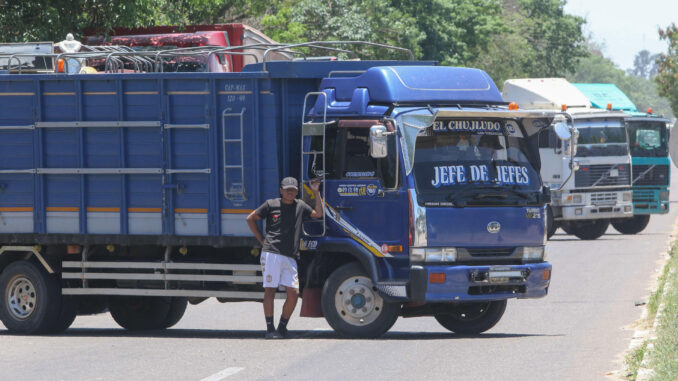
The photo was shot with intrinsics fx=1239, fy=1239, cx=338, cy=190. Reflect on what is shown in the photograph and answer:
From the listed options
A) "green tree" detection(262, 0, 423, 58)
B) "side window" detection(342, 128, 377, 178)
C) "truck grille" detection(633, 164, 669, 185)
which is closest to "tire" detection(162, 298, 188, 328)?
"side window" detection(342, 128, 377, 178)

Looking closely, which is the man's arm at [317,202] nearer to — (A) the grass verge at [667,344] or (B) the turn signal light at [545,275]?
(B) the turn signal light at [545,275]

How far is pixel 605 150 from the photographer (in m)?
29.3

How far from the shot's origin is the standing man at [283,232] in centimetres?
1291

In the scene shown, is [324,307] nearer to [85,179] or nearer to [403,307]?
[403,307]

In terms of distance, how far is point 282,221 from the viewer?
1293cm

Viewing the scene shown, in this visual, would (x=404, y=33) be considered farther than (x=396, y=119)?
Yes

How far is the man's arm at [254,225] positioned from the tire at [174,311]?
8.40 feet

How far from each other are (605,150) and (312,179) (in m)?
17.3

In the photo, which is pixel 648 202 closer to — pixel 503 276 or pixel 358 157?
pixel 503 276

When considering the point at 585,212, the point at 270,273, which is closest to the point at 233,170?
the point at 270,273

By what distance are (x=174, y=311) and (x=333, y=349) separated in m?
3.69

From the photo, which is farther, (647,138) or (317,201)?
(647,138)

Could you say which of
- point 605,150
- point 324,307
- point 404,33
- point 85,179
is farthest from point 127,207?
point 404,33

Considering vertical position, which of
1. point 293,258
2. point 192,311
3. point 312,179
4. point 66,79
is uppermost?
point 66,79
